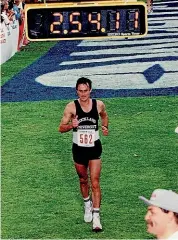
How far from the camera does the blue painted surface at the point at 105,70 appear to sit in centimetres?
2205

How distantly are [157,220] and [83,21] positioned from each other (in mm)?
6633

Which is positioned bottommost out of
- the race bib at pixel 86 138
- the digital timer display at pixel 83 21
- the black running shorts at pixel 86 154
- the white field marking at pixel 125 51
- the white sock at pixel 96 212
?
the white field marking at pixel 125 51

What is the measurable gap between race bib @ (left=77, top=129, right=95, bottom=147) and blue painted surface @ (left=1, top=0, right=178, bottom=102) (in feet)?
32.7

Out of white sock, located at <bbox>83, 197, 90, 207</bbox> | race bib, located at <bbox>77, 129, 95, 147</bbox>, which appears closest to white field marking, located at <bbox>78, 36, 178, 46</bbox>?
white sock, located at <bbox>83, 197, 90, 207</bbox>

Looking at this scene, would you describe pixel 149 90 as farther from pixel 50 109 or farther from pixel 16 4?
pixel 16 4

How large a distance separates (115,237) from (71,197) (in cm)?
198

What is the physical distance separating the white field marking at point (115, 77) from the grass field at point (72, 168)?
223 cm

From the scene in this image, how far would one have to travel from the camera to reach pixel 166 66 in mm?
26234

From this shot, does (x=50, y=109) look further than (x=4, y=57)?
No

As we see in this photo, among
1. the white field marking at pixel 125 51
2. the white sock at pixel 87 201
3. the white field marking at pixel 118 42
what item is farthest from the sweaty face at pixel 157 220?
the white field marking at pixel 118 42

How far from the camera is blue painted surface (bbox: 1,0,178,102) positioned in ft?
72.3

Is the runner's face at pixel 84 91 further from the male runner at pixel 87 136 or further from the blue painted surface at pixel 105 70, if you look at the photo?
the blue painted surface at pixel 105 70

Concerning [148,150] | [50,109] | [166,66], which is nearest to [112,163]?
[148,150]

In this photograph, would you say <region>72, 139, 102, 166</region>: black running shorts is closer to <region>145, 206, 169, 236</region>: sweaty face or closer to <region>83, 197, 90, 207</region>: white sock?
<region>83, 197, 90, 207</region>: white sock
